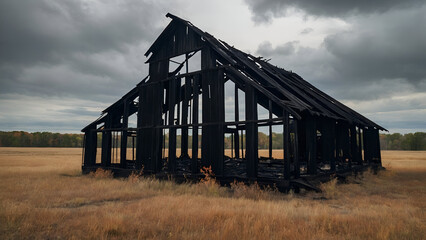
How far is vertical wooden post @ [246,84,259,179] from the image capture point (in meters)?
12.4

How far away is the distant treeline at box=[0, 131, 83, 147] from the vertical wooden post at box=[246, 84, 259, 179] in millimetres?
119420

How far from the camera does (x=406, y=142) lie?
4222 inches

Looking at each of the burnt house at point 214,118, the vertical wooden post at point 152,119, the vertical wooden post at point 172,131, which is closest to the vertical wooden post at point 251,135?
the burnt house at point 214,118

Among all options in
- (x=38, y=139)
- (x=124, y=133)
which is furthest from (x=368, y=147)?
(x=38, y=139)

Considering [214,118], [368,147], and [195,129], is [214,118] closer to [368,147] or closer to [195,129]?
[195,129]

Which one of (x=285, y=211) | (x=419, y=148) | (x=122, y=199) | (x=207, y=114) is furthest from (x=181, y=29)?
(x=419, y=148)

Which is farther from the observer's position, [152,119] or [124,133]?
[124,133]

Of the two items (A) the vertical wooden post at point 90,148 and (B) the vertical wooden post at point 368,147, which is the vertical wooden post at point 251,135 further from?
(B) the vertical wooden post at point 368,147

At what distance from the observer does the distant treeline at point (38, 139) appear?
110688 millimetres

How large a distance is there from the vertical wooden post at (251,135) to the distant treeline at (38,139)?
119m

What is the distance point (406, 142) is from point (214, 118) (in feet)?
395

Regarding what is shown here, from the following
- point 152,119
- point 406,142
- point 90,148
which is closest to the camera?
point 152,119

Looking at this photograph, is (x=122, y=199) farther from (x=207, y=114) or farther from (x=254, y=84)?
(x=254, y=84)

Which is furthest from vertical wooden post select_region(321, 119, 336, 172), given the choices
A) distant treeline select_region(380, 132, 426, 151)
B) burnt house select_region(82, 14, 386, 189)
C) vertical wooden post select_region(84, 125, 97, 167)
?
distant treeline select_region(380, 132, 426, 151)
